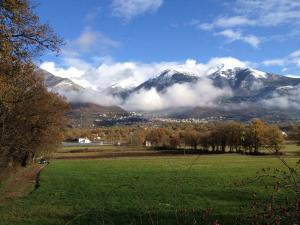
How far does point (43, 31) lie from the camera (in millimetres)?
19625

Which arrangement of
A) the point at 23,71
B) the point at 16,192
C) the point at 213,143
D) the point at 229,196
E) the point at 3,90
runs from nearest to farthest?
the point at 3,90, the point at 23,71, the point at 229,196, the point at 16,192, the point at 213,143

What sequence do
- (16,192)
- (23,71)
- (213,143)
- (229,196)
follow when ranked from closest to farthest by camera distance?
(23,71)
(229,196)
(16,192)
(213,143)

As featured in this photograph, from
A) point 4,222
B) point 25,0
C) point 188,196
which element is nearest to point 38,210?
point 4,222

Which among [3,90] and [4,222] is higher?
[3,90]

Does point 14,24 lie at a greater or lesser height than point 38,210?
greater

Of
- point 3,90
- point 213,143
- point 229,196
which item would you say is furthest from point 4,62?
point 213,143

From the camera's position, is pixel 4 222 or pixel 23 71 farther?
pixel 23 71

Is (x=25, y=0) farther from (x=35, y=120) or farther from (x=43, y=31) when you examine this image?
(x=35, y=120)

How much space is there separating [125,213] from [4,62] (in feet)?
29.5

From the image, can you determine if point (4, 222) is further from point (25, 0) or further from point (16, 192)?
point (16, 192)

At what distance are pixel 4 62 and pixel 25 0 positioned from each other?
285 cm

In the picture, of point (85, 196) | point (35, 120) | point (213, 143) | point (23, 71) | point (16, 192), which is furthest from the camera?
point (213, 143)

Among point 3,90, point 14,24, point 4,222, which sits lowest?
point 4,222

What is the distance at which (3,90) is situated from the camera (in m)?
18.5
